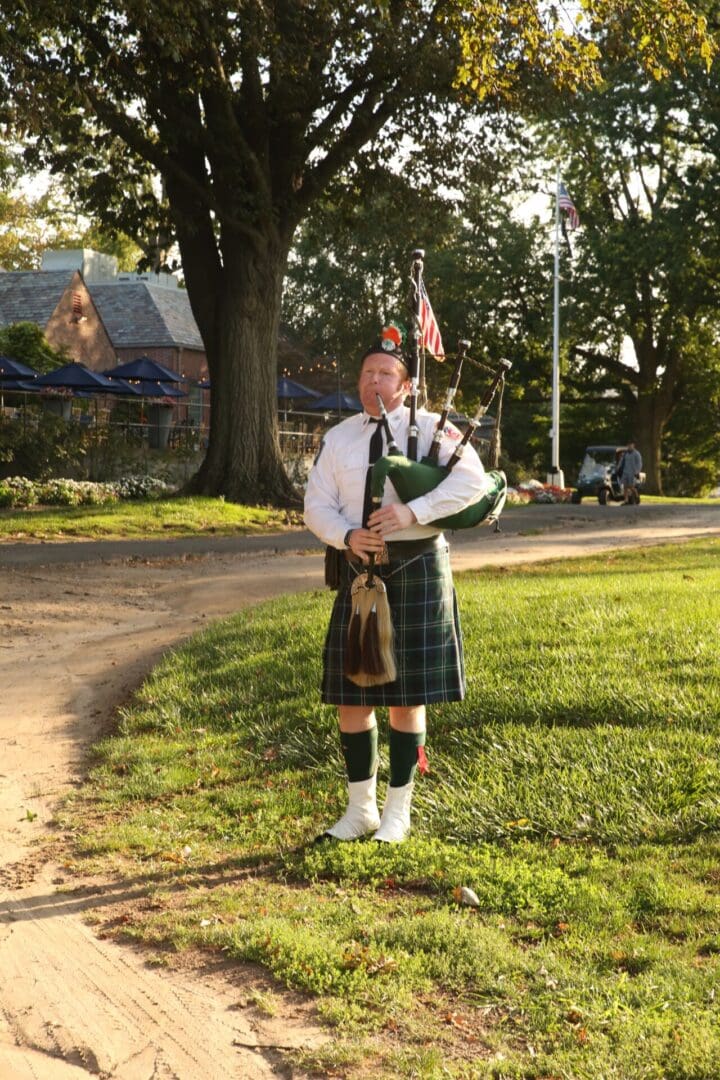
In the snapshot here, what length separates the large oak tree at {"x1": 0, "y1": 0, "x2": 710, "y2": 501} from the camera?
18.1 m

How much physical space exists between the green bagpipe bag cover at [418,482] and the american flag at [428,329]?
74 centimetres

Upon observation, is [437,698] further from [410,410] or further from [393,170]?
[393,170]

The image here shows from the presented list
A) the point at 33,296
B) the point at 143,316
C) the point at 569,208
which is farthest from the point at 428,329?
the point at 143,316

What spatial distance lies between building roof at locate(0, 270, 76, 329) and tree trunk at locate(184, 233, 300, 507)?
27701mm

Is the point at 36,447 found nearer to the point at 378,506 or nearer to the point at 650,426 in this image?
the point at 378,506

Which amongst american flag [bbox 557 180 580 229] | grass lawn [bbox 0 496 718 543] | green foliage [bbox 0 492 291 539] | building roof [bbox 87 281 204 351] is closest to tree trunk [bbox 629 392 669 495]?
american flag [bbox 557 180 580 229]

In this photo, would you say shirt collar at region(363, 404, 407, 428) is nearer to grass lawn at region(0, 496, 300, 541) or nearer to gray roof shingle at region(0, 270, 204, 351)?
grass lawn at region(0, 496, 300, 541)

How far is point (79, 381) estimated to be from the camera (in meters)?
32.2

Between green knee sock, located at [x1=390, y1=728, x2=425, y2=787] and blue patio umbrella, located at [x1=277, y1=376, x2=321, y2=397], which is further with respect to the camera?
blue patio umbrella, located at [x1=277, y1=376, x2=321, y2=397]

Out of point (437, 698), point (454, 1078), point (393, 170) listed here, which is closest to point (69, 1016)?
point (454, 1078)

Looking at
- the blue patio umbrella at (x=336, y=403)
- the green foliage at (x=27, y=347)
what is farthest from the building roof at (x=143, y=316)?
the green foliage at (x=27, y=347)

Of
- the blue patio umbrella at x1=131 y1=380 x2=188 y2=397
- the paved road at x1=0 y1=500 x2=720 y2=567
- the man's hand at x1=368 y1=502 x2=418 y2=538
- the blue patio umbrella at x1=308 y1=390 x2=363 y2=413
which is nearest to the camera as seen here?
the man's hand at x1=368 y1=502 x2=418 y2=538

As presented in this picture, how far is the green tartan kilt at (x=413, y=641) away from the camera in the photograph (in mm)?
5234

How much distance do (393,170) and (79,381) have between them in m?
11.0
